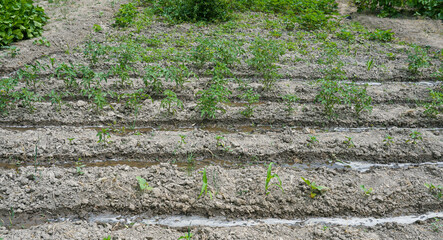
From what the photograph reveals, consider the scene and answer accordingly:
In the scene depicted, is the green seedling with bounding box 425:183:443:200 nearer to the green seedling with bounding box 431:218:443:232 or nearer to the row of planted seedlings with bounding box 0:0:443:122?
the green seedling with bounding box 431:218:443:232

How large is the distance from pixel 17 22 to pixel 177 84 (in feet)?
12.3

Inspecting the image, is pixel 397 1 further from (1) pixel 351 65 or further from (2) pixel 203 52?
(2) pixel 203 52

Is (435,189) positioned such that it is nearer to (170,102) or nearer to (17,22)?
(170,102)

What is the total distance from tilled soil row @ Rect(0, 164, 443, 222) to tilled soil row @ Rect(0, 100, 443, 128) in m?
1.14

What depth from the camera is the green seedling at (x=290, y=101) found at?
5268mm

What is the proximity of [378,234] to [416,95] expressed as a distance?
133 inches

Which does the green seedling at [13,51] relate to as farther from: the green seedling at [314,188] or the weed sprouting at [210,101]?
the green seedling at [314,188]

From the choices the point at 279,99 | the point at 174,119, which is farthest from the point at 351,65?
the point at 174,119

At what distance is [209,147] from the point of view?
176 inches

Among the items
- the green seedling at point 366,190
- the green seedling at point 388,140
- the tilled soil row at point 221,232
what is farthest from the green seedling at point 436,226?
the green seedling at point 388,140

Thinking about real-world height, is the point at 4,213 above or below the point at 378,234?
below

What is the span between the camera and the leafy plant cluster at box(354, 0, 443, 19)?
376 inches

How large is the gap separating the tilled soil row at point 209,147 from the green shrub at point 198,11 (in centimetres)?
496

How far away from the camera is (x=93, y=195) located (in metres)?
3.62
